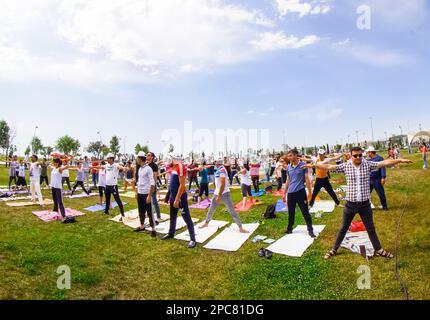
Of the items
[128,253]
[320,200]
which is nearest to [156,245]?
[128,253]

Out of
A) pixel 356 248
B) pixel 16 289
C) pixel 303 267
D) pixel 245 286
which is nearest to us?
pixel 16 289

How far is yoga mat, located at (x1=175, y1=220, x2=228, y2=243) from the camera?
884 centimetres

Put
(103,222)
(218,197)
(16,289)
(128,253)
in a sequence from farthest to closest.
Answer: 1. (103,222)
2. (218,197)
3. (128,253)
4. (16,289)

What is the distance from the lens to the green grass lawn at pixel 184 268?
5.32 metres

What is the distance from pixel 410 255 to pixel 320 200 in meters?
7.75

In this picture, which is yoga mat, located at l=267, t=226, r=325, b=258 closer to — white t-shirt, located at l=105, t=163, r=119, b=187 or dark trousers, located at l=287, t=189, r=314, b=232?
dark trousers, located at l=287, t=189, r=314, b=232

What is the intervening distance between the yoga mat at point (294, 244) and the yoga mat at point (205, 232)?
2.07 meters

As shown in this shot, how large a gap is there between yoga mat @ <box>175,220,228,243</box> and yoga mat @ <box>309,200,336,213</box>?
12.7ft

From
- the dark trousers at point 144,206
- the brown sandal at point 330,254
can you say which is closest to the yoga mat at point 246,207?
the dark trousers at point 144,206

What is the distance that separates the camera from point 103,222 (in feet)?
35.8

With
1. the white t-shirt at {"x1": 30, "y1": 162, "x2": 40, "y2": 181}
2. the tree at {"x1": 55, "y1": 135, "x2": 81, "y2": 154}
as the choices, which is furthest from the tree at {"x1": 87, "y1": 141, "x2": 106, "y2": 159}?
the white t-shirt at {"x1": 30, "y1": 162, "x2": 40, "y2": 181}
